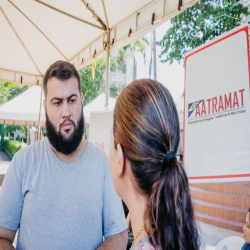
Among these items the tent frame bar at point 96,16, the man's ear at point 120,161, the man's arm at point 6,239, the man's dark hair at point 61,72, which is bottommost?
the man's arm at point 6,239

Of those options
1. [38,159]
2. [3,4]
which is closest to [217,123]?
[38,159]

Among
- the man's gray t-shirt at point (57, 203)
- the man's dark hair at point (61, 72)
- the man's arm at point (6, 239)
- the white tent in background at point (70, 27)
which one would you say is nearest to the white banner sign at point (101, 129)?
the white tent in background at point (70, 27)

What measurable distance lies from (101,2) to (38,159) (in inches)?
90.0

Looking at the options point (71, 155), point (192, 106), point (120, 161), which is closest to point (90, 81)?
point (192, 106)

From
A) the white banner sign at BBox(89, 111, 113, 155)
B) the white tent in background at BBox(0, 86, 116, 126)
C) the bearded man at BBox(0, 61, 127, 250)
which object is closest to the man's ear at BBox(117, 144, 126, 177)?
the bearded man at BBox(0, 61, 127, 250)

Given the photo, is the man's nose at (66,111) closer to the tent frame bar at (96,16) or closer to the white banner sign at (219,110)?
the white banner sign at (219,110)

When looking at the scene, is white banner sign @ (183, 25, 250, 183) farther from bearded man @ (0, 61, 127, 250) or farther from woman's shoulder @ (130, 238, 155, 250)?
woman's shoulder @ (130, 238, 155, 250)

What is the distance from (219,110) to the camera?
6.07ft

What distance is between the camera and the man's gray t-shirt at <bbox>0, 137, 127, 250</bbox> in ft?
4.17

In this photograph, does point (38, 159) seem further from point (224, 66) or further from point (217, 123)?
point (224, 66)

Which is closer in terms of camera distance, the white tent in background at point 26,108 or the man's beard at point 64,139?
the man's beard at point 64,139

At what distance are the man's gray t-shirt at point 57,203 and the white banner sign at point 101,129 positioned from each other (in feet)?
7.75

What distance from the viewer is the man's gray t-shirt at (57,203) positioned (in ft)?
4.17

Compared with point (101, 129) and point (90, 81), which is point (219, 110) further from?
point (90, 81)
